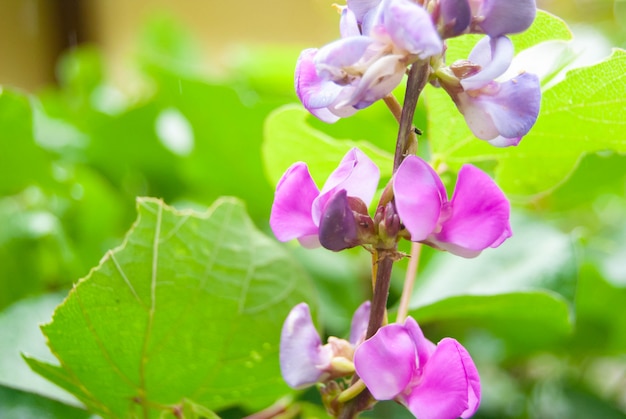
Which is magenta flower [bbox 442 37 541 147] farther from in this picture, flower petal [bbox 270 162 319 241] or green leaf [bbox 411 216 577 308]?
green leaf [bbox 411 216 577 308]

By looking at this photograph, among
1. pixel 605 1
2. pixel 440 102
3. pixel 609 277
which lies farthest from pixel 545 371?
pixel 605 1

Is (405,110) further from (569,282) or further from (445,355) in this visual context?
(569,282)

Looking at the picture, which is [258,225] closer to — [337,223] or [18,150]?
[18,150]

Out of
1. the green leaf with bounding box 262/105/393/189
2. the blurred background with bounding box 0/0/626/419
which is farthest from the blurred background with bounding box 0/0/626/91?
the green leaf with bounding box 262/105/393/189

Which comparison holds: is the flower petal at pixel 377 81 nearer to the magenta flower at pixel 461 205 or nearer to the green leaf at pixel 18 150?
the magenta flower at pixel 461 205

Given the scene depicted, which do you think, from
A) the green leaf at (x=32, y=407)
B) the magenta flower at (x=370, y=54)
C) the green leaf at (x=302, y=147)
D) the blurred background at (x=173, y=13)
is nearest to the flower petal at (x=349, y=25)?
the magenta flower at (x=370, y=54)

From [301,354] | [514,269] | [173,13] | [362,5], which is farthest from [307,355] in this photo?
[173,13]
